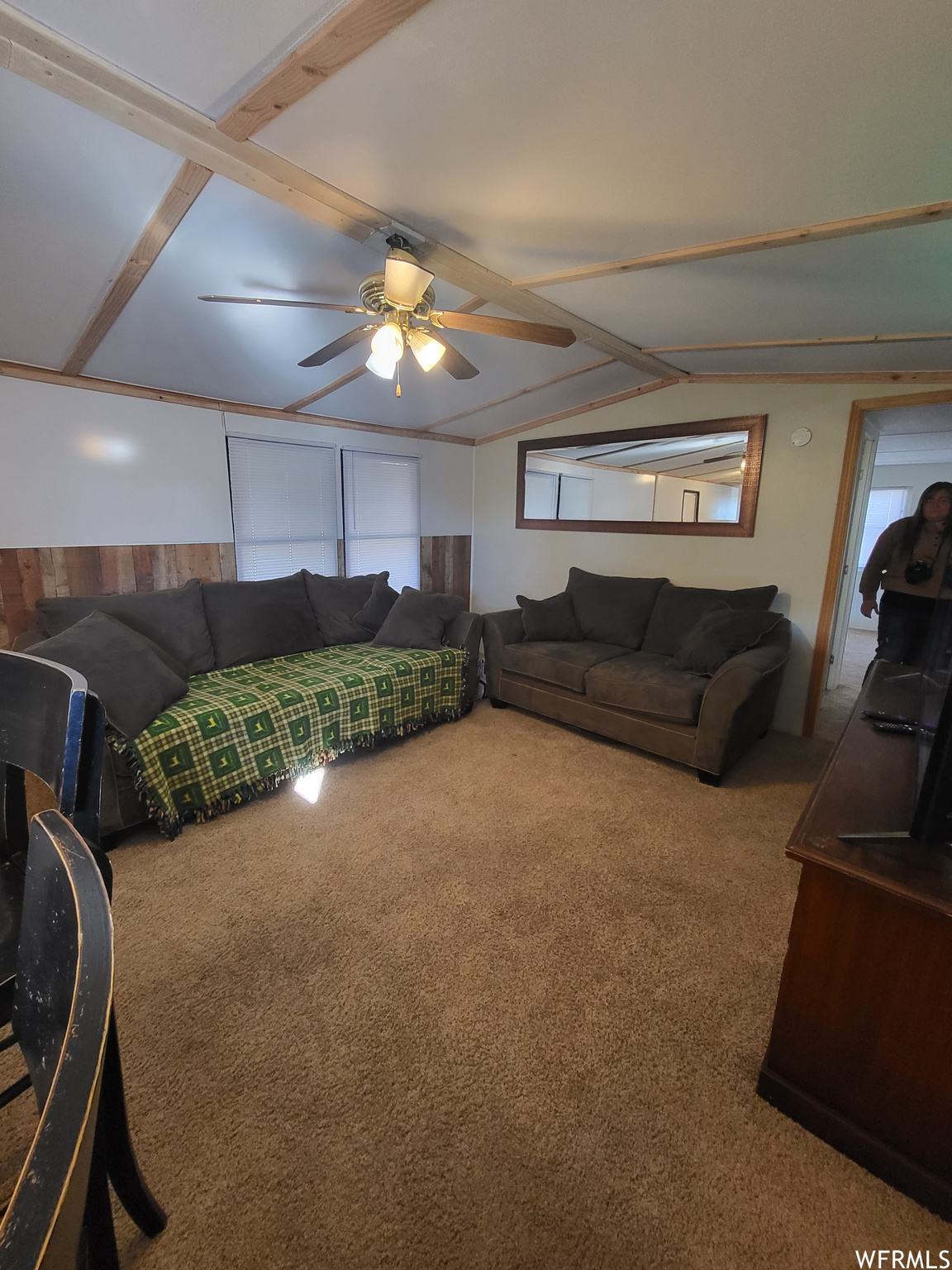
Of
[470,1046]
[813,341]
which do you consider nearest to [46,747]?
[470,1046]

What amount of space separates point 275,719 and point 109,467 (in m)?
1.88

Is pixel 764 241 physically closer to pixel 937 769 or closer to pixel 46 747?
pixel 937 769

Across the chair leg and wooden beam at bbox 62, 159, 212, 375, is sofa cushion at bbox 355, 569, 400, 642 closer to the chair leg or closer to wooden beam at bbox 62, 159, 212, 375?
wooden beam at bbox 62, 159, 212, 375

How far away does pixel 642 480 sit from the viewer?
448cm

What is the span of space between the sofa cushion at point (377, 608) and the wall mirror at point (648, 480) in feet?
5.29

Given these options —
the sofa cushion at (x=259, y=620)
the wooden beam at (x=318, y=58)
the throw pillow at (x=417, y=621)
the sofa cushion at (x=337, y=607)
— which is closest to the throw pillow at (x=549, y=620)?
the throw pillow at (x=417, y=621)

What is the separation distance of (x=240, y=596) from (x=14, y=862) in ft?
7.79

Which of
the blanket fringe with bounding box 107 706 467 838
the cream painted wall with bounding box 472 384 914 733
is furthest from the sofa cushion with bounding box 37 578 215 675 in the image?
the cream painted wall with bounding box 472 384 914 733

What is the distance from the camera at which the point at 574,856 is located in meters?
2.21

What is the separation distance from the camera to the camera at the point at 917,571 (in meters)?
3.05

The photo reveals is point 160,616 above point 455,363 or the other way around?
the other way around

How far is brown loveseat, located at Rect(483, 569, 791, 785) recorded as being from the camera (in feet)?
9.07

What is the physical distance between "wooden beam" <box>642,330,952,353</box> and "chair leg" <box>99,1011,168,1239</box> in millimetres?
3495

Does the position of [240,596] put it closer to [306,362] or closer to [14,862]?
[306,362]
